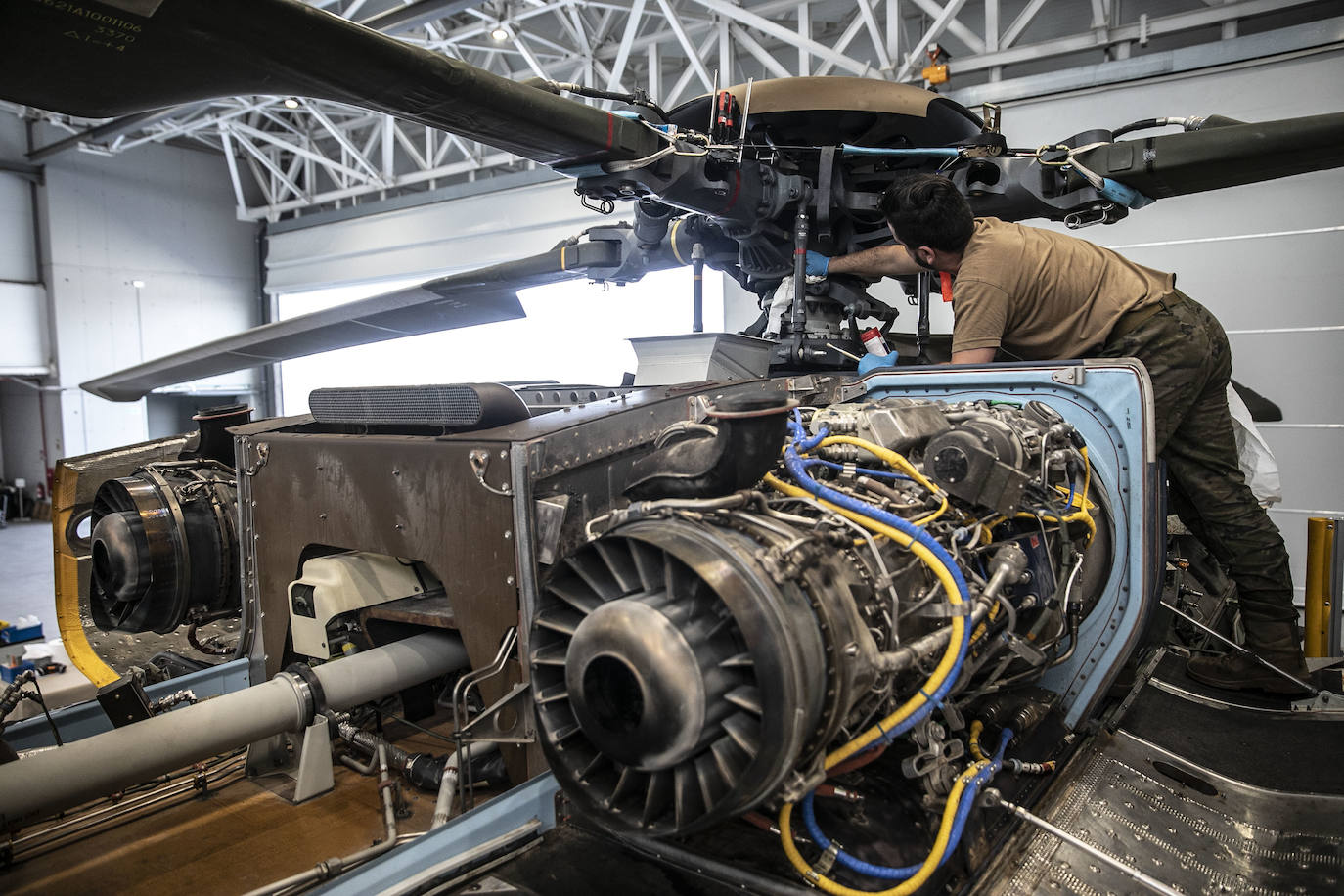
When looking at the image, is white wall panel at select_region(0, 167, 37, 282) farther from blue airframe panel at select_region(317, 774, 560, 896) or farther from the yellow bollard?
the yellow bollard

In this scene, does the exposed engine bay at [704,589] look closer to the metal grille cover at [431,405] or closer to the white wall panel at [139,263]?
the metal grille cover at [431,405]

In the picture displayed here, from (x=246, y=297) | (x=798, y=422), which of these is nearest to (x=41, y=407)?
(x=246, y=297)

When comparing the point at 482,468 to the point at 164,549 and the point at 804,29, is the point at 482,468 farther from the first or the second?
the point at 804,29

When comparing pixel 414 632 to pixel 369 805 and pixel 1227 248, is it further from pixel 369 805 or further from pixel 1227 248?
pixel 1227 248

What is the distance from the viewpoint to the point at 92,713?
292 centimetres

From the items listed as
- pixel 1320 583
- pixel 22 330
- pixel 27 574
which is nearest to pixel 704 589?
pixel 1320 583

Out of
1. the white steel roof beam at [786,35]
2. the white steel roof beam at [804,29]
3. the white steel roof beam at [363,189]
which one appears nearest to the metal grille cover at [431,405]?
the white steel roof beam at [786,35]

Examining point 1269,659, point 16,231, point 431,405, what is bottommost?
point 1269,659

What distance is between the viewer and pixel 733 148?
10.5 ft

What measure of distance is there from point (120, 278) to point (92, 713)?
1269 centimetres

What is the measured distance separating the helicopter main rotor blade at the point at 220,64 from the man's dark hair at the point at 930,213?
133 centimetres

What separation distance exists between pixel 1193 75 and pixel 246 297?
13.9m

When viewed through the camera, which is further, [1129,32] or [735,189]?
[1129,32]

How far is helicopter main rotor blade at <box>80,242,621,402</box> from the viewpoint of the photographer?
4.86m
